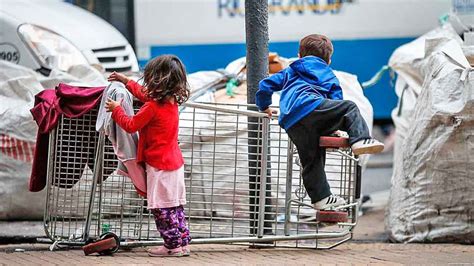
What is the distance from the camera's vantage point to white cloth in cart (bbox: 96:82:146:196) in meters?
6.56

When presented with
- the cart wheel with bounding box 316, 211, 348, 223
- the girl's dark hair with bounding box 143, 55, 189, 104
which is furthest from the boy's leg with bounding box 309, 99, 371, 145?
the girl's dark hair with bounding box 143, 55, 189, 104

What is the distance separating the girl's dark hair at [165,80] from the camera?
21.1 feet

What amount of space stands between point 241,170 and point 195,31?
18.3 ft

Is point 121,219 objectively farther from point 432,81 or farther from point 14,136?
point 432,81

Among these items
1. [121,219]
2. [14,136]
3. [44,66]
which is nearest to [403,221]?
[121,219]

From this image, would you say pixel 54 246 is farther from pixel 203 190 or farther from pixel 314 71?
pixel 314 71

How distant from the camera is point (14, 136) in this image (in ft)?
27.0

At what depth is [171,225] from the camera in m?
6.54

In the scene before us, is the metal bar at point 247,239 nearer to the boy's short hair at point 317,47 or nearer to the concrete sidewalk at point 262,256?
the concrete sidewalk at point 262,256

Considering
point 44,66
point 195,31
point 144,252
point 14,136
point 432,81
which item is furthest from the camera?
point 195,31

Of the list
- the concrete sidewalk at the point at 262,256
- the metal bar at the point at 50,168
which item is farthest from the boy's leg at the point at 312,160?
the metal bar at the point at 50,168

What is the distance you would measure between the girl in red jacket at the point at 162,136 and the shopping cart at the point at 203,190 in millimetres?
317

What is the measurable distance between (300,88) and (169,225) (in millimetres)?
1113

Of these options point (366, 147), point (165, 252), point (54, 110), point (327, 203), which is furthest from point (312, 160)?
point (54, 110)
